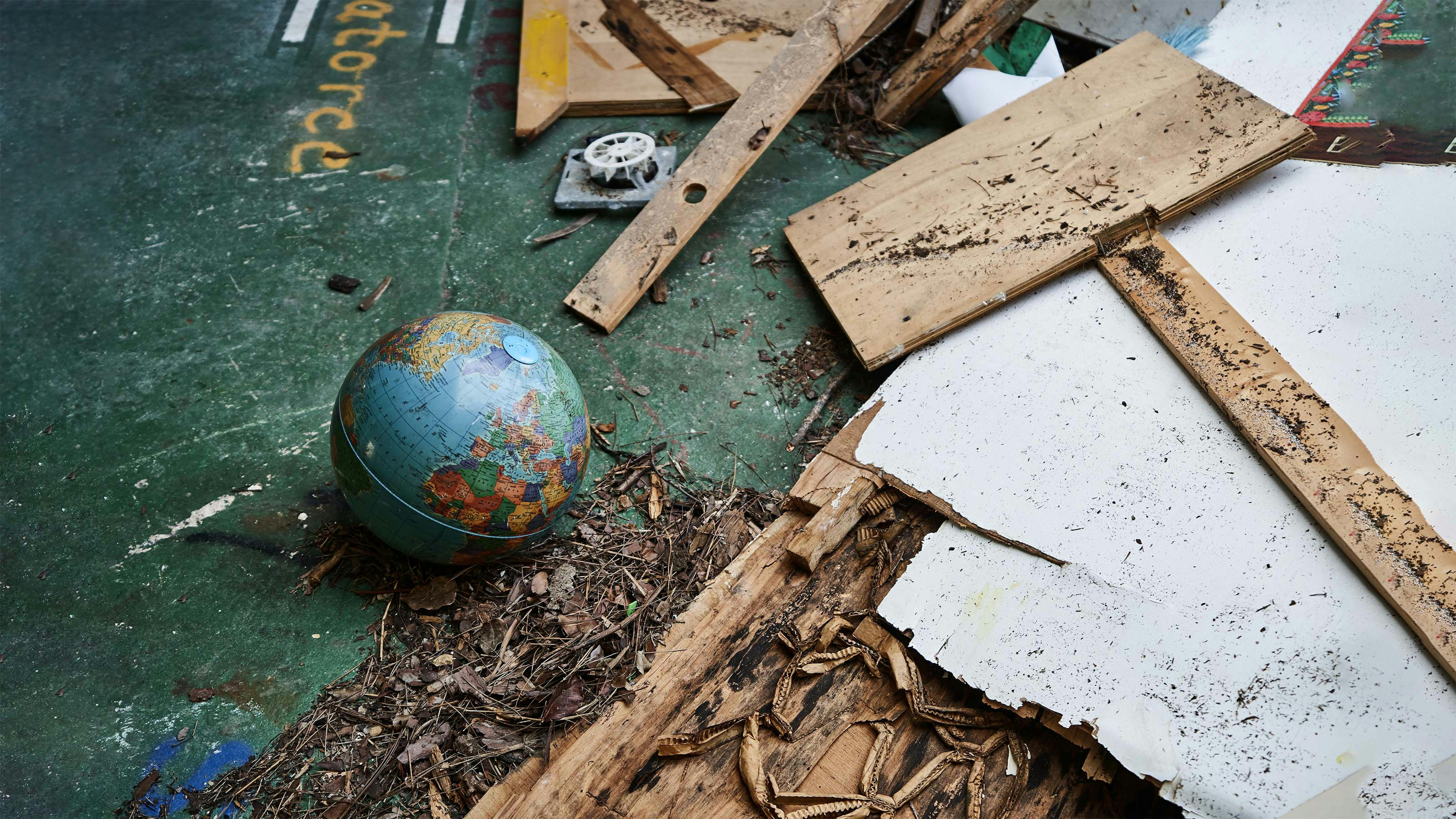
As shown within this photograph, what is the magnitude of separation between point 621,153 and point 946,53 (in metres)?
1.92

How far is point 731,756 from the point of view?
2727 millimetres

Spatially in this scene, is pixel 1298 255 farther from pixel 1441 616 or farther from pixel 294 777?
pixel 294 777

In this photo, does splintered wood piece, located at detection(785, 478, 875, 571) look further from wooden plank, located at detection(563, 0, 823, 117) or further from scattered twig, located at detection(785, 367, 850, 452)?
wooden plank, located at detection(563, 0, 823, 117)

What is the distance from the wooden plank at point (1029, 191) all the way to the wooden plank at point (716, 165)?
0.48 meters

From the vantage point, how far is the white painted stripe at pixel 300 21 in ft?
19.2

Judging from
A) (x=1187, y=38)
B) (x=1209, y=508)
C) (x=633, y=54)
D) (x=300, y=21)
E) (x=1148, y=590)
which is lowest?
(x=1148, y=590)

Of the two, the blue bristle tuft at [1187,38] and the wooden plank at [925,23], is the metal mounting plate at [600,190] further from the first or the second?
the blue bristle tuft at [1187,38]

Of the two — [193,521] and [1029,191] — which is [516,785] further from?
[1029,191]

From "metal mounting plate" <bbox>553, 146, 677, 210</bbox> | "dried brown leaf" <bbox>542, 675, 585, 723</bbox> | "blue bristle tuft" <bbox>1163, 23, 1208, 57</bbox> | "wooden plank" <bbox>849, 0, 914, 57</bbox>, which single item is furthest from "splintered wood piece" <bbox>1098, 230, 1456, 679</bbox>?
"dried brown leaf" <bbox>542, 675, 585, 723</bbox>

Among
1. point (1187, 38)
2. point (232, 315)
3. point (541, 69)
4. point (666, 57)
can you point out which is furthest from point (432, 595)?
point (1187, 38)

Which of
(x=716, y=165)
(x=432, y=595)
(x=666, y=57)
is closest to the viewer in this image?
(x=432, y=595)

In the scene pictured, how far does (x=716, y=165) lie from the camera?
4.52 meters

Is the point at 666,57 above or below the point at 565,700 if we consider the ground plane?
above

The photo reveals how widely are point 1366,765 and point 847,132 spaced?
3.99m
